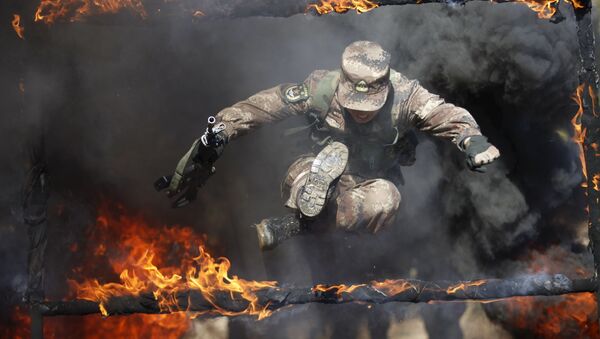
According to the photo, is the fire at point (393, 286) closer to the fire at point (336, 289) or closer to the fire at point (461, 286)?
the fire at point (336, 289)

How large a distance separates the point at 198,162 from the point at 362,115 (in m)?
2.11

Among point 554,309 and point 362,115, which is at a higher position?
point 362,115

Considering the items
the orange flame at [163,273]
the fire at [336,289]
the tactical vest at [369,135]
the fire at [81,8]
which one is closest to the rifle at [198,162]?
the tactical vest at [369,135]

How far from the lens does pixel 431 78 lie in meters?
10.7

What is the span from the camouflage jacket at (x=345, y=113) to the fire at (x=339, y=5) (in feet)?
7.00

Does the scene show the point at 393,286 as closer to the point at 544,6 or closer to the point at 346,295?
the point at 346,295

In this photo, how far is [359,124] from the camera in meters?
8.27

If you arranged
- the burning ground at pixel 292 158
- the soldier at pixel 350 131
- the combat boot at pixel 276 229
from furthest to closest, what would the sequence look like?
the burning ground at pixel 292 158 < the combat boot at pixel 276 229 < the soldier at pixel 350 131

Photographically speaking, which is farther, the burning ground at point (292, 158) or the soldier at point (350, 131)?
the burning ground at point (292, 158)

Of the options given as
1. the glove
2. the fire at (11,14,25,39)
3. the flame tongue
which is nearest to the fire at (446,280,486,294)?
the flame tongue

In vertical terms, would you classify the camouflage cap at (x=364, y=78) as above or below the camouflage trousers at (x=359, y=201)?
above

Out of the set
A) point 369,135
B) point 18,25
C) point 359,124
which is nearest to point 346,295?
point 369,135

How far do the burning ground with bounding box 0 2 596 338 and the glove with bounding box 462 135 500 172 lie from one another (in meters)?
3.62

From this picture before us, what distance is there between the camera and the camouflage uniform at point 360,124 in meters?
7.78
